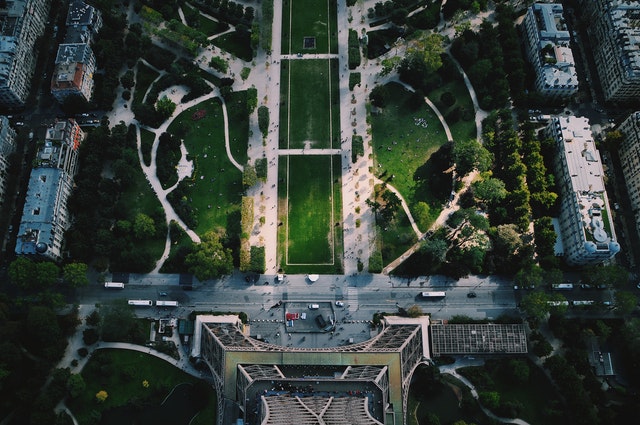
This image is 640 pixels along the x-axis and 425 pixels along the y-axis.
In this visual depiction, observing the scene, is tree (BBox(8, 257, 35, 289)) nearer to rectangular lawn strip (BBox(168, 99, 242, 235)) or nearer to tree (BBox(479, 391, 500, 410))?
rectangular lawn strip (BBox(168, 99, 242, 235))

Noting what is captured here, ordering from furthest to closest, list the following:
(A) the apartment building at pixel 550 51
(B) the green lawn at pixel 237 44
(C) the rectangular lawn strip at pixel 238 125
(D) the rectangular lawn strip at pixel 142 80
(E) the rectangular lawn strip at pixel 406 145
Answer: (B) the green lawn at pixel 237 44, (D) the rectangular lawn strip at pixel 142 80, (A) the apartment building at pixel 550 51, (C) the rectangular lawn strip at pixel 238 125, (E) the rectangular lawn strip at pixel 406 145

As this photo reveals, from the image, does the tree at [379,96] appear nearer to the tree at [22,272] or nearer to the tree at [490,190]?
the tree at [490,190]

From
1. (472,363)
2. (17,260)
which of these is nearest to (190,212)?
(17,260)

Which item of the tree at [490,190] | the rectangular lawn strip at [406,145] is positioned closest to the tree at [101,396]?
the rectangular lawn strip at [406,145]

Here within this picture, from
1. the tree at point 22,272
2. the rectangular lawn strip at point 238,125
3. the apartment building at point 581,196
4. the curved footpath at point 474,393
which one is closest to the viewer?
the curved footpath at point 474,393

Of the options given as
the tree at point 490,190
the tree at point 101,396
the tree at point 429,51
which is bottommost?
the tree at point 101,396

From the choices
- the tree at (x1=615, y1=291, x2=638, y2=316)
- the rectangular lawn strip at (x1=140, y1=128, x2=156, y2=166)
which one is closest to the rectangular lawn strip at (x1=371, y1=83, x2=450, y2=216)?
the tree at (x1=615, y1=291, x2=638, y2=316)
